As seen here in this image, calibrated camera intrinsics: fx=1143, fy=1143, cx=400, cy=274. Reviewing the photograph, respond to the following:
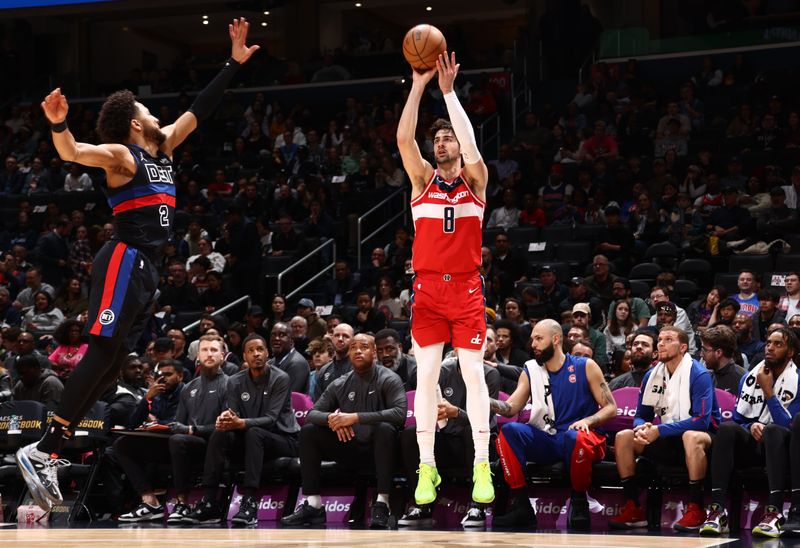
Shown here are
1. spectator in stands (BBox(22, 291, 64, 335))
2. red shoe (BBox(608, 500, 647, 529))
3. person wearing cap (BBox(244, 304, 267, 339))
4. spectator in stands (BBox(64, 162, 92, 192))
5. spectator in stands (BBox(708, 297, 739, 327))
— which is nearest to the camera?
red shoe (BBox(608, 500, 647, 529))

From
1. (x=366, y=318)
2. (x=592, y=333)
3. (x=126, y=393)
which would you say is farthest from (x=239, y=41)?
(x=366, y=318)

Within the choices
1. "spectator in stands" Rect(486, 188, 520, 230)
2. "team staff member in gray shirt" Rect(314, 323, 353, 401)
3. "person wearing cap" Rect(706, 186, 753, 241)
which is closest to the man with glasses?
"person wearing cap" Rect(706, 186, 753, 241)

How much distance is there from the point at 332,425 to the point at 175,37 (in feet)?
68.2

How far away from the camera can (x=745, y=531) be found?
24.3 ft

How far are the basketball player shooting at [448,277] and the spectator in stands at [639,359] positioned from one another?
2738mm

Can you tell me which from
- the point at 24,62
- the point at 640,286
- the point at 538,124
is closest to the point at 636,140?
the point at 538,124

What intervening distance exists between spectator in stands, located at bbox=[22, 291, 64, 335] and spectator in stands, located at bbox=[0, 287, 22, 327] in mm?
123

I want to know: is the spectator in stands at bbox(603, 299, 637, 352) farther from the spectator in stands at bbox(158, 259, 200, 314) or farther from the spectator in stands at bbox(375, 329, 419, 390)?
the spectator in stands at bbox(158, 259, 200, 314)

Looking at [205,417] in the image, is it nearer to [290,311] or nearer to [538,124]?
[290,311]

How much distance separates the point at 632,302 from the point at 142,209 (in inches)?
266

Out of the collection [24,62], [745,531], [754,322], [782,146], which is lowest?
[745,531]

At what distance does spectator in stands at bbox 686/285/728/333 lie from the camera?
36.5ft

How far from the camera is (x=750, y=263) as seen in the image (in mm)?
12859

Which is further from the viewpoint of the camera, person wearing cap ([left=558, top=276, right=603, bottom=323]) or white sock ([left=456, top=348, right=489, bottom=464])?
person wearing cap ([left=558, top=276, right=603, bottom=323])
